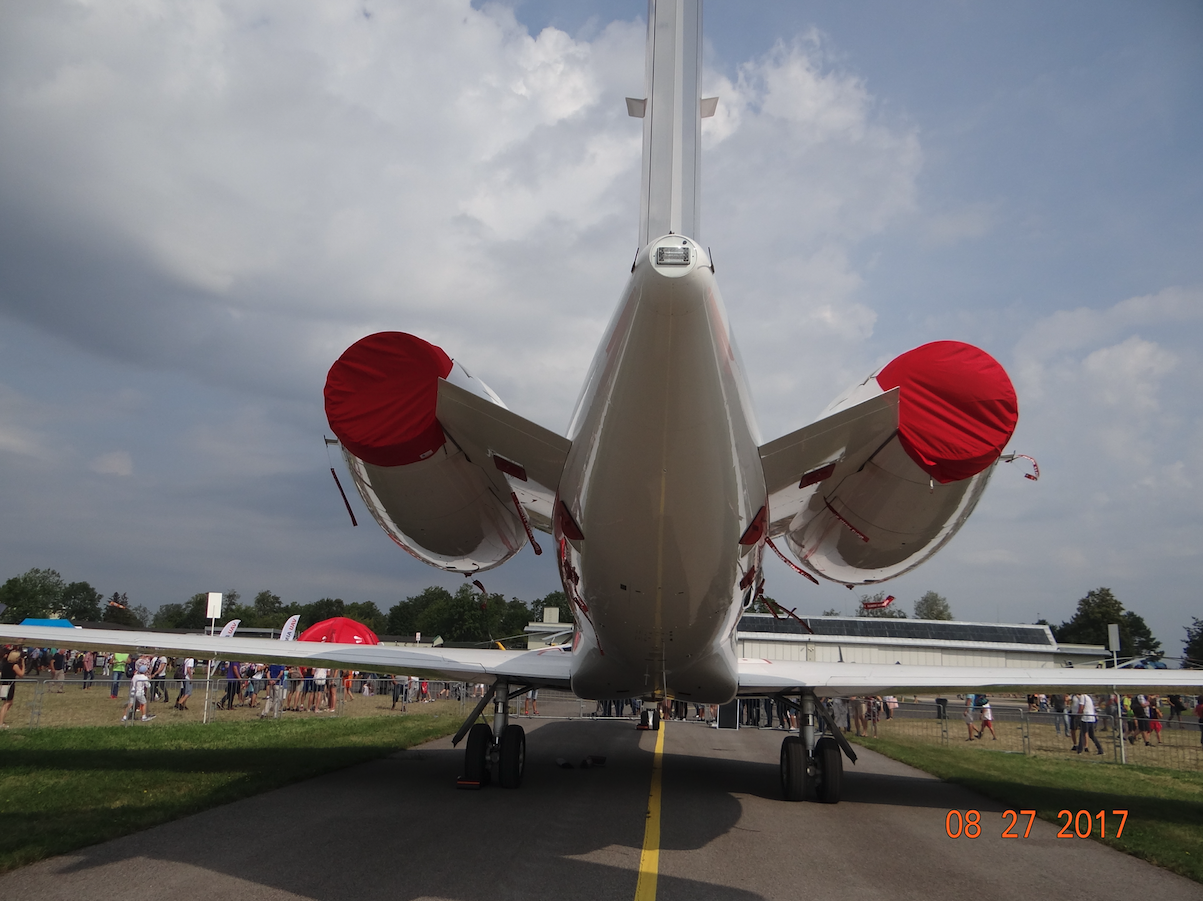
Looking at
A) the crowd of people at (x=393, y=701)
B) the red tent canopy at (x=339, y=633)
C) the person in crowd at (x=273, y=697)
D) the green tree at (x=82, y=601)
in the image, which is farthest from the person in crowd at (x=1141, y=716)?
the green tree at (x=82, y=601)

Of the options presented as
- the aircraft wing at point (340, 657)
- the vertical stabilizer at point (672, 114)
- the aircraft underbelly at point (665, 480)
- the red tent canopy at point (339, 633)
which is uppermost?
the vertical stabilizer at point (672, 114)

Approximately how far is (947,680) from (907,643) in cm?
3718

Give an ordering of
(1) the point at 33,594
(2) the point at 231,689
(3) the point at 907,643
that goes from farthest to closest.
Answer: (1) the point at 33,594, (3) the point at 907,643, (2) the point at 231,689

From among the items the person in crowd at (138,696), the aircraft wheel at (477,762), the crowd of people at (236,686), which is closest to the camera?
the aircraft wheel at (477,762)

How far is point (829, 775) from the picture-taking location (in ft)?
30.8

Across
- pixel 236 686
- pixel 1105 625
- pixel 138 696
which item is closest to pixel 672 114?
pixel 138 696

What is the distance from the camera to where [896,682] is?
402 inches

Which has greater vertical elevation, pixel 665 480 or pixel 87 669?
pixel 665 480

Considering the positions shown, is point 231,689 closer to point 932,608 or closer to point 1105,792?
point 1105,792

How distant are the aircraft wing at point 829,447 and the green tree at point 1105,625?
86027mm

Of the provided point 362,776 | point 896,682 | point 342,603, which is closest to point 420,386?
point 362,776

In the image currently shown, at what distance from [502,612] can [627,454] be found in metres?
93.1
